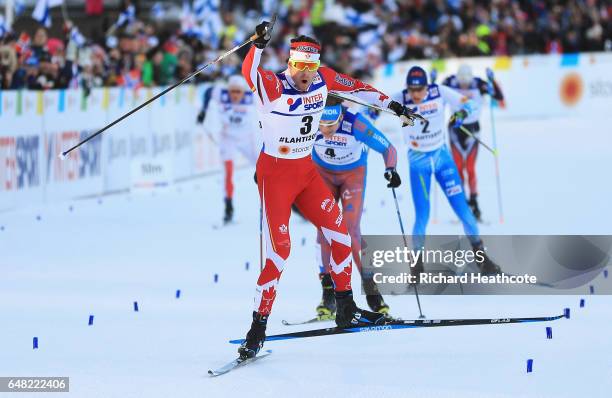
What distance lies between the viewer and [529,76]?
32.0 meters

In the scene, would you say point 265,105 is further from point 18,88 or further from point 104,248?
point 18,88

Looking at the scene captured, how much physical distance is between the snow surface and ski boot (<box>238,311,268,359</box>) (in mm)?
112

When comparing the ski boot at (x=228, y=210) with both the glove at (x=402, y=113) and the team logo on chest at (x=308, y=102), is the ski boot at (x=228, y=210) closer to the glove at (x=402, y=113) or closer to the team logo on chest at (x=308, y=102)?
the glove at (x=402, y=113)

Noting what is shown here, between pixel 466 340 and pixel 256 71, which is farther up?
pixel 256 71

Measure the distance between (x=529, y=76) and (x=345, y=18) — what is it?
7326 millimetres

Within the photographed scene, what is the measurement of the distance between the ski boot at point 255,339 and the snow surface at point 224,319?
112 millimetres

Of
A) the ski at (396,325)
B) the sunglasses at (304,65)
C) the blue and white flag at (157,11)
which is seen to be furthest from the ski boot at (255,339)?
the blue and white flag at (157,11)

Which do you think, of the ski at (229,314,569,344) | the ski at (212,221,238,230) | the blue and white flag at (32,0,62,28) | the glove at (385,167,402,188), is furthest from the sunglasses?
the blue and white flag at (32,0,62,28)

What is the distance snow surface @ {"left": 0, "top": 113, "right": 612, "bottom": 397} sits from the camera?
700 cm

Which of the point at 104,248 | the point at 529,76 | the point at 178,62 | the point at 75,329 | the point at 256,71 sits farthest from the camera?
the point at 529,76

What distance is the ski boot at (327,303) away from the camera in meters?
9.05

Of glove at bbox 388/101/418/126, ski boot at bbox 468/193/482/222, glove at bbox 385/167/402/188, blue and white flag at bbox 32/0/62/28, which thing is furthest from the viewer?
blue and white flag at bbox 32/0/62/28

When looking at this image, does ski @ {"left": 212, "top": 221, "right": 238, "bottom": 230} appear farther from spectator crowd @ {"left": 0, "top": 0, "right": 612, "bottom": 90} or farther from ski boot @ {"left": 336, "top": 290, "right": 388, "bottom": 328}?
ski boot @ {"left": 336, "top": 290, "right": 388, "bottom": 328}

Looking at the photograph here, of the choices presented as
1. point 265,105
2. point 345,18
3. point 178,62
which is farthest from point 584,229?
point 345,18
